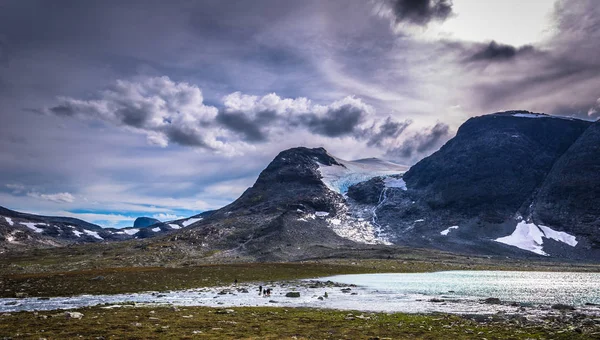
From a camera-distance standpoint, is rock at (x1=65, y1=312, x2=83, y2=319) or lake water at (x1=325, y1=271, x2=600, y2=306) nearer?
rock at (x1=65, y1=312, x2=83, y2=319)

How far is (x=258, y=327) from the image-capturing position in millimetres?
26672

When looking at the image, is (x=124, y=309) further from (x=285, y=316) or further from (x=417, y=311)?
(x=417, y=311)

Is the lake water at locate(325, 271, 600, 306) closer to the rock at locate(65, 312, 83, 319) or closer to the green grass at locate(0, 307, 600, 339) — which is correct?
the green grass at locate(0, 307, 600, 339)

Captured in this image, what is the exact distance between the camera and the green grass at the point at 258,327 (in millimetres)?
23266

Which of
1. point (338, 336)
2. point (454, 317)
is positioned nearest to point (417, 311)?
point (454, 317)

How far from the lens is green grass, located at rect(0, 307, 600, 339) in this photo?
2327cm

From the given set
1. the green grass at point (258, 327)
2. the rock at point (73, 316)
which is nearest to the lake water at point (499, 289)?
the green grass at point (258, 327)

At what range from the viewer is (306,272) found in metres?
107

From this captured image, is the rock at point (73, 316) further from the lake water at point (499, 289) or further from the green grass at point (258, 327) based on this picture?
the lake water at point (499, 289)

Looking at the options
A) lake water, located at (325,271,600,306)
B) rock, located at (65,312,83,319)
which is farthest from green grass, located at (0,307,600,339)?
lake water, located at (325,271,600,306)

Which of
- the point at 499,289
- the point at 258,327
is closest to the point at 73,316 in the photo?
the point at 258,327

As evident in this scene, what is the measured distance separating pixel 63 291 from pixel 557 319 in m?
59.6

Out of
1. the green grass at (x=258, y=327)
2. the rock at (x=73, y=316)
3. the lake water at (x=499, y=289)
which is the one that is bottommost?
the lake water at (x=499, y=289)

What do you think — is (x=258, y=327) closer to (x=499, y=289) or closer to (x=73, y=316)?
(x=73, y=316)
